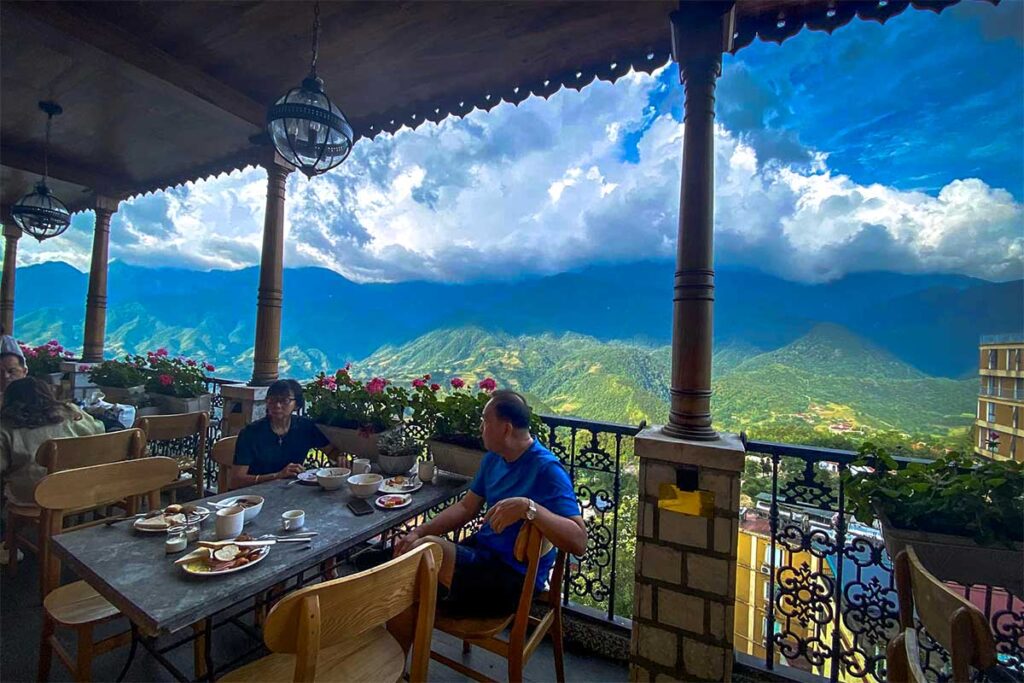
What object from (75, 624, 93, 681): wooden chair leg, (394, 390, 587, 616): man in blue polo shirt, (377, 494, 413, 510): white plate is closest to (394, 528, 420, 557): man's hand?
(394, 390, 587, 616): man in blue polo shirt

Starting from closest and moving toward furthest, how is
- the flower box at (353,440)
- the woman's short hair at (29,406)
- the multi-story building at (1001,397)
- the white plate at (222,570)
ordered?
the white plate at (222,570) < the multi-story building at (1001,397) < the woman's short hair at (29,406) < the flower box at (353,440)

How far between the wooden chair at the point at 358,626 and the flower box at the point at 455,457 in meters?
0.93

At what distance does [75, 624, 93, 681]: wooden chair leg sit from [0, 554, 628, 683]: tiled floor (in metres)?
0.41

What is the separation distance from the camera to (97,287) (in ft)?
18.1

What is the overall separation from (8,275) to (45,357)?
329 centimetres

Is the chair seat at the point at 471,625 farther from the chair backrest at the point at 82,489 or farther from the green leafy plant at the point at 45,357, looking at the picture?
the green leafy plant at the point at 45,357

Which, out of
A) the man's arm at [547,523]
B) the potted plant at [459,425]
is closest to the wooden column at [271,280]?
the potted plant at [459,425]

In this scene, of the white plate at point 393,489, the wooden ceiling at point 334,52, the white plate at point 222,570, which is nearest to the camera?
the white plate at point 222,570

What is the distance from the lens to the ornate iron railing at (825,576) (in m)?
1.71

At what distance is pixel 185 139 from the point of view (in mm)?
4109

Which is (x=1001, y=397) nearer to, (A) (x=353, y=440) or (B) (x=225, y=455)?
(A) (x=353, y=440)

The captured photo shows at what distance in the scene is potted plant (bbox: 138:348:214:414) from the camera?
4324 mm

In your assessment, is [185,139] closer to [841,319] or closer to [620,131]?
[620,131]

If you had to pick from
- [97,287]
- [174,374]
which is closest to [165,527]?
[174,374]
